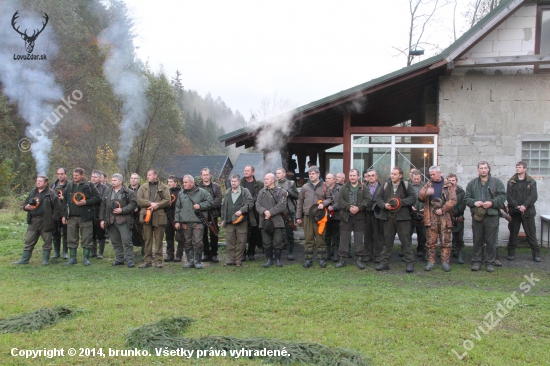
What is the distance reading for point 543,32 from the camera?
9.84m

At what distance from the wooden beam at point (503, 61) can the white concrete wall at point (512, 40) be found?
1.91ft

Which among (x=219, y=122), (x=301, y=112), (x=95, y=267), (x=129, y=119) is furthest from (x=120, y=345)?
(x=219, y=122)

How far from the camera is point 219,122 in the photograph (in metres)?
53.5

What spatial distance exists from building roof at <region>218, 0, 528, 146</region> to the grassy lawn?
3.64m

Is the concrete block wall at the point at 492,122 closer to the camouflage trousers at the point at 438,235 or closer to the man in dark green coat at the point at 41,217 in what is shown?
the camouflage trousers at the point at 438,235

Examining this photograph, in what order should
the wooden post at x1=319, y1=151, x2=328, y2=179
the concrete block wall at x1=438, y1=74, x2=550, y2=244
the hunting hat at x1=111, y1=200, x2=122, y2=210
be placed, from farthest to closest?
the wooden post at x1=319, y1=151, x2=328, y2=179
the concrete block wall at x1=438, y1=74, x2=550, y2=244
the hunting hat at x1=111, y1=200, x2=122, y2=210

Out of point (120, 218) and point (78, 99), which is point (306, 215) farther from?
point (78, 99)

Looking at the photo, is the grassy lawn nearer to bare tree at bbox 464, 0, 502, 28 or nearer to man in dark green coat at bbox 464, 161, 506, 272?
man in dark green coat at bbox 464, 161, 506, 272

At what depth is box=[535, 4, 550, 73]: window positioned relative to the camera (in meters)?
9.80

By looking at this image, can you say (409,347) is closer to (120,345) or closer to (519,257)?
(120,345)
